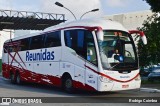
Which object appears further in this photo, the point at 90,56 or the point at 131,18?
the point at 131,18

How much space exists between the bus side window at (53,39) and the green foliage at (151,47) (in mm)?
7785

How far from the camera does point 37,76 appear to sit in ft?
69.3

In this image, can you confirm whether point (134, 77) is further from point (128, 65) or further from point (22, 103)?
point (22, 103)

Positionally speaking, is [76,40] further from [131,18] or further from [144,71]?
[131,18]

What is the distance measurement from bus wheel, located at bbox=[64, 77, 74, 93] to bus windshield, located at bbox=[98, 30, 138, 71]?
2.48m

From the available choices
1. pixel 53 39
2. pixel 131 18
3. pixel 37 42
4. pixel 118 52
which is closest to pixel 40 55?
pixel 37 42

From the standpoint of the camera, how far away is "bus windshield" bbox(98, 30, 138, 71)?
51.6ft

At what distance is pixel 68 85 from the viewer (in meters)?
17.7

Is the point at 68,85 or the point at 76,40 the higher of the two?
the point at 76,40

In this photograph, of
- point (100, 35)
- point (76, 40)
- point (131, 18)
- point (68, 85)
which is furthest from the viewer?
point (131, 18)

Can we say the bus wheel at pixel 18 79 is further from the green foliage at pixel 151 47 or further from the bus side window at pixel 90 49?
the bus side window at pixel 90 49

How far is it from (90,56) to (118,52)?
1.23 m

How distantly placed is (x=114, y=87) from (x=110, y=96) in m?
0.74

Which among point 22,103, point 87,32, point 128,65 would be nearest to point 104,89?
point 128,65
